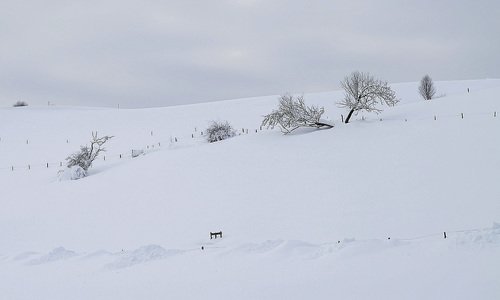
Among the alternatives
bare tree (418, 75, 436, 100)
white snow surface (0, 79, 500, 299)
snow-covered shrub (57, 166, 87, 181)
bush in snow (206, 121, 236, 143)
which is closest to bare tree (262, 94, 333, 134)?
white snow surface (0, 79, 500, 299)

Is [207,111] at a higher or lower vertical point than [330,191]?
higher

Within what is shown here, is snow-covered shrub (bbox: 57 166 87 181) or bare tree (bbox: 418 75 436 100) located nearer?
snow-covered shrub (bbox: 57 166 87 181)

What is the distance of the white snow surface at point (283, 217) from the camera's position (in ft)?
34.6

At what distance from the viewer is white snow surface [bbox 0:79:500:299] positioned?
415 inches

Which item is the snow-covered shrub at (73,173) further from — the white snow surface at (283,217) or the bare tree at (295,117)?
the bare tree at (295,117)

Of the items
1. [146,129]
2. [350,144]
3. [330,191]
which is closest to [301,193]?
[330,191]

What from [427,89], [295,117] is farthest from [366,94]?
[427,89]

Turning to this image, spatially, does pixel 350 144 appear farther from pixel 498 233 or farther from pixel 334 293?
pixel 334 293

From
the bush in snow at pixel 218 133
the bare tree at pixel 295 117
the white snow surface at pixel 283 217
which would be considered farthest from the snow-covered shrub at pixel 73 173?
the bare tree at pixel 295 117

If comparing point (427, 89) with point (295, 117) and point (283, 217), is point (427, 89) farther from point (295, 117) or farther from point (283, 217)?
point (283, 217)

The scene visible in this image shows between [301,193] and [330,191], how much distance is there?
1.42 metres

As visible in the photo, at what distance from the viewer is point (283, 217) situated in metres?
19.0

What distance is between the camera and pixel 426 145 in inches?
987

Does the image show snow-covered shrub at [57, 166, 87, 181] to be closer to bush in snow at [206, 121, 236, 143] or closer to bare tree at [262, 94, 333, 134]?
bush in snow at [206, 121, 236, 143]
